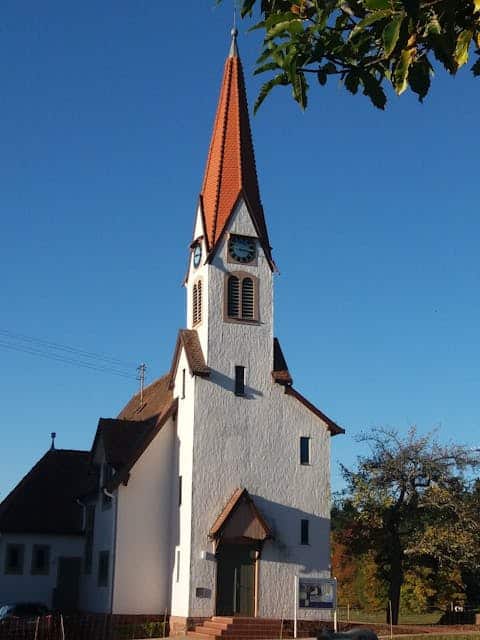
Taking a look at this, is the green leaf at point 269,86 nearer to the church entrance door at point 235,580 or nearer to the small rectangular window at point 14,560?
the church entrance door at point 235,580

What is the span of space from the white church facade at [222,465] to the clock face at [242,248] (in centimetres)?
5

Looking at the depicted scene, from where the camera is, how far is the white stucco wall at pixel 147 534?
35.4 m

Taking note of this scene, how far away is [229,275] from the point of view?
3766 cm

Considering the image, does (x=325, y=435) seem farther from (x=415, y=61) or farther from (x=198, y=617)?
(x=415, y=61)

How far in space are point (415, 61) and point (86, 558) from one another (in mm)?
37567

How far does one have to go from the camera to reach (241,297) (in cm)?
3775

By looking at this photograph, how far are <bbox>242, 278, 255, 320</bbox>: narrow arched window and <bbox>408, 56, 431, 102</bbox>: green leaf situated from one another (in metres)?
31.3

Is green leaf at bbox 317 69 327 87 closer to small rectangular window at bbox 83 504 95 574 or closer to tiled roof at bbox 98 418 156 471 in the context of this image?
tiled roof at bbox 98 418 156 471

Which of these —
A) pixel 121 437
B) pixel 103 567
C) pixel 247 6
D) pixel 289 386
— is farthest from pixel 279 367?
pixel 247 6

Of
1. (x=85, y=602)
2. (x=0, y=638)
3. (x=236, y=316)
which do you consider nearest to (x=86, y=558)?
(x=85, y=602)

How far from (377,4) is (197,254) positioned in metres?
33.6

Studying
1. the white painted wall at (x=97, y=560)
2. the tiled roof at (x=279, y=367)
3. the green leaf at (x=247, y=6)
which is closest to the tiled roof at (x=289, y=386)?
the tiled roof at (x=279, y=367)

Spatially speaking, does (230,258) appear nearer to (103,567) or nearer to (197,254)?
(197,254)

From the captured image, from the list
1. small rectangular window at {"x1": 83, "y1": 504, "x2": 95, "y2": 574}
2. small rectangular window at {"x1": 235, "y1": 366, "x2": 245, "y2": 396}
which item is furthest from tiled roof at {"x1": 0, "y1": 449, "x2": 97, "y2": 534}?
small rectangular window at {"x1": 235, "y1": 366, "x2": 245, "y2": 396}
